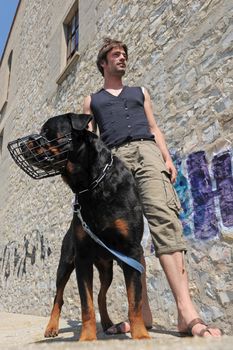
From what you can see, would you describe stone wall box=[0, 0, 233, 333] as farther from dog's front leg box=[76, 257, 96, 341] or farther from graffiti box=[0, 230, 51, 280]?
dog's front leg box=[76, 257, 96, 341]

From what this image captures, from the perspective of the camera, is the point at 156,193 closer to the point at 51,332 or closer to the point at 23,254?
the point at 51,332

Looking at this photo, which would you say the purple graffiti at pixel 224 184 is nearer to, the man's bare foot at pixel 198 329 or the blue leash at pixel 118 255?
the man's bare foot at pixel 198 329

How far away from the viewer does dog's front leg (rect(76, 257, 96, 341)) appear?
2190 millimetres

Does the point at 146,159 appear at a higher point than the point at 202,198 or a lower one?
higher

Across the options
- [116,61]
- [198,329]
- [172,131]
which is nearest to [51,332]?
[198,329]

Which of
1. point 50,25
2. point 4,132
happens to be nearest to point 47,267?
point 50,25

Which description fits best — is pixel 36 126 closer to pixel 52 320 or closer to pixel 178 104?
pixel 178 104

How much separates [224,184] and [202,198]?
30cm

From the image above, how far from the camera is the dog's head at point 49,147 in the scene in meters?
2.34

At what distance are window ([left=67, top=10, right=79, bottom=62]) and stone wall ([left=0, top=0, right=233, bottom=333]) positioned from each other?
8.5 inches

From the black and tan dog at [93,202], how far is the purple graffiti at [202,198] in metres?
1.23

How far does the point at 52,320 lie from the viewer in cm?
321

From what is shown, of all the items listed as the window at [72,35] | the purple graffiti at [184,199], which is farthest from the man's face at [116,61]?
the window at [72,35]

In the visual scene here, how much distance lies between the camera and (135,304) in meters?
2.11
